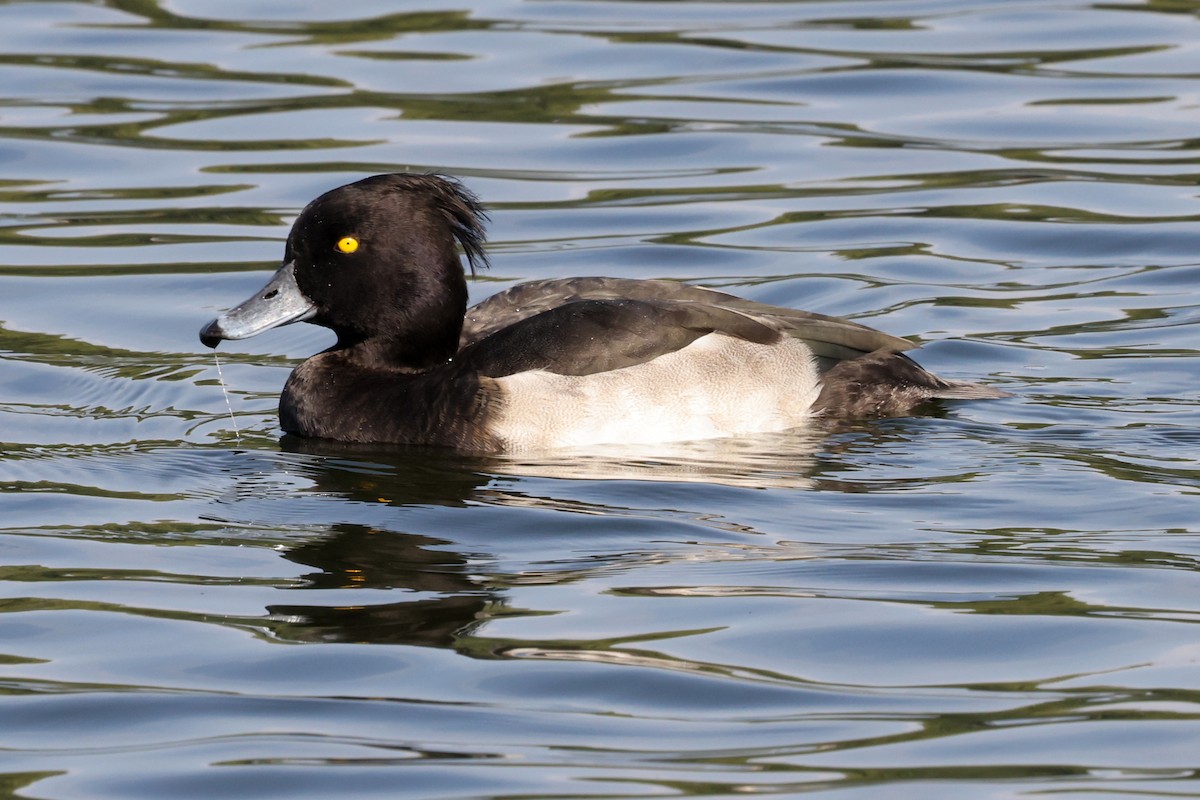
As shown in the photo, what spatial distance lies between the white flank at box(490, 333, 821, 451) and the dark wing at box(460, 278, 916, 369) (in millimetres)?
85

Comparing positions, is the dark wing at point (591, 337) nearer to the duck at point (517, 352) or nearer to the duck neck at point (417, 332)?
the duck at point (517, 352)

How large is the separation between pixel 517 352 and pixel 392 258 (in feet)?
2.32

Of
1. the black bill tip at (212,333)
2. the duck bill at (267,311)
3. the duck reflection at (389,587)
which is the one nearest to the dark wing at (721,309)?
the duck bill at (267,311)

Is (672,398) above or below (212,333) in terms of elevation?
below

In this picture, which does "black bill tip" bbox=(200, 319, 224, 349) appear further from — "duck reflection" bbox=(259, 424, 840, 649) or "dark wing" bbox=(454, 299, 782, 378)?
"dark wing" bbox=(454, 299, 782, 378)

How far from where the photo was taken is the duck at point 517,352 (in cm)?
793

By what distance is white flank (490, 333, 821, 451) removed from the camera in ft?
25.9

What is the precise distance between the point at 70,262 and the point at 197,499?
169 inches

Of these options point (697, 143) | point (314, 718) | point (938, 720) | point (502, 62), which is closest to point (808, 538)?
point (938, 720)

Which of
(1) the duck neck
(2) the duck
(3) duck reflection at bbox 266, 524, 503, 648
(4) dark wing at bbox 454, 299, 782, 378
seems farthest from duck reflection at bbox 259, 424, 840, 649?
(1) the duck neck

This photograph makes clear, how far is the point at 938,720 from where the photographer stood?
500 cm

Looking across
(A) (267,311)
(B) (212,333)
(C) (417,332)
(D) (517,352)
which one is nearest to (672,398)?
(D) (517,352)

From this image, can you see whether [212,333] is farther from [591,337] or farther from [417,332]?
[591,337]

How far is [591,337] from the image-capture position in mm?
7918
